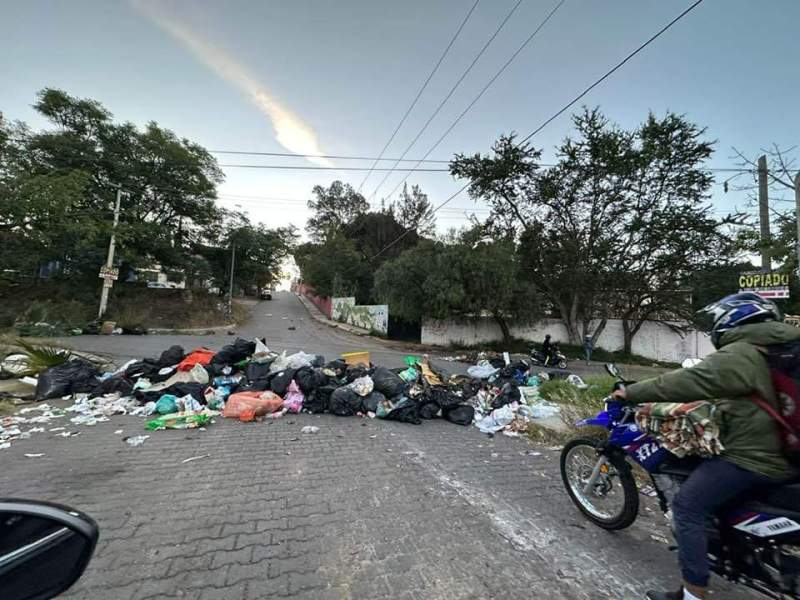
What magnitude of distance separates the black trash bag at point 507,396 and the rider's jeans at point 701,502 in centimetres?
426

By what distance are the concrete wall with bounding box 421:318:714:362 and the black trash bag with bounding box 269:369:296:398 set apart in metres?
13.8

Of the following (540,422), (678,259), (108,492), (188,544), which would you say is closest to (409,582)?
(188,544)

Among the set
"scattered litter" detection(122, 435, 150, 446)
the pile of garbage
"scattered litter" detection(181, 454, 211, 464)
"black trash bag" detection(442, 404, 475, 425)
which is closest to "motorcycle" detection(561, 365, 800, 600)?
the pile of garbage

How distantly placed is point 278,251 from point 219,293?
229 inches

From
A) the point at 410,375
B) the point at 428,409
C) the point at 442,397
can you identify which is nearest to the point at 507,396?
the point at 442,397

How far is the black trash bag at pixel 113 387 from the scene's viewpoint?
5988mm

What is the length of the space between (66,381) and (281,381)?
12.8 ft

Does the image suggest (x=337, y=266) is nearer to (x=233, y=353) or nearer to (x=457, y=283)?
(x=457, y=283)

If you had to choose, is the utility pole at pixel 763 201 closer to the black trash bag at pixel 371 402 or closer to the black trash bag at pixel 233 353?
the black trash bag at pixel 371 402

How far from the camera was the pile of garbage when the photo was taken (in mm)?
5289

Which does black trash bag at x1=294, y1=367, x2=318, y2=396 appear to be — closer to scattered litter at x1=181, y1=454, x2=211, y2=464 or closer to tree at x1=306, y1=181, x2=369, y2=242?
scattered litter at x1=181, y1=454, x2=211, y2=464

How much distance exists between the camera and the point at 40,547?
89 cm

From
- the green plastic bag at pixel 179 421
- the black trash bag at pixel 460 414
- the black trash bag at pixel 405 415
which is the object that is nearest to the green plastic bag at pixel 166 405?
the green plastic bag at pixel 179 421

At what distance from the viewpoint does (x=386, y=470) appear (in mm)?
3705
